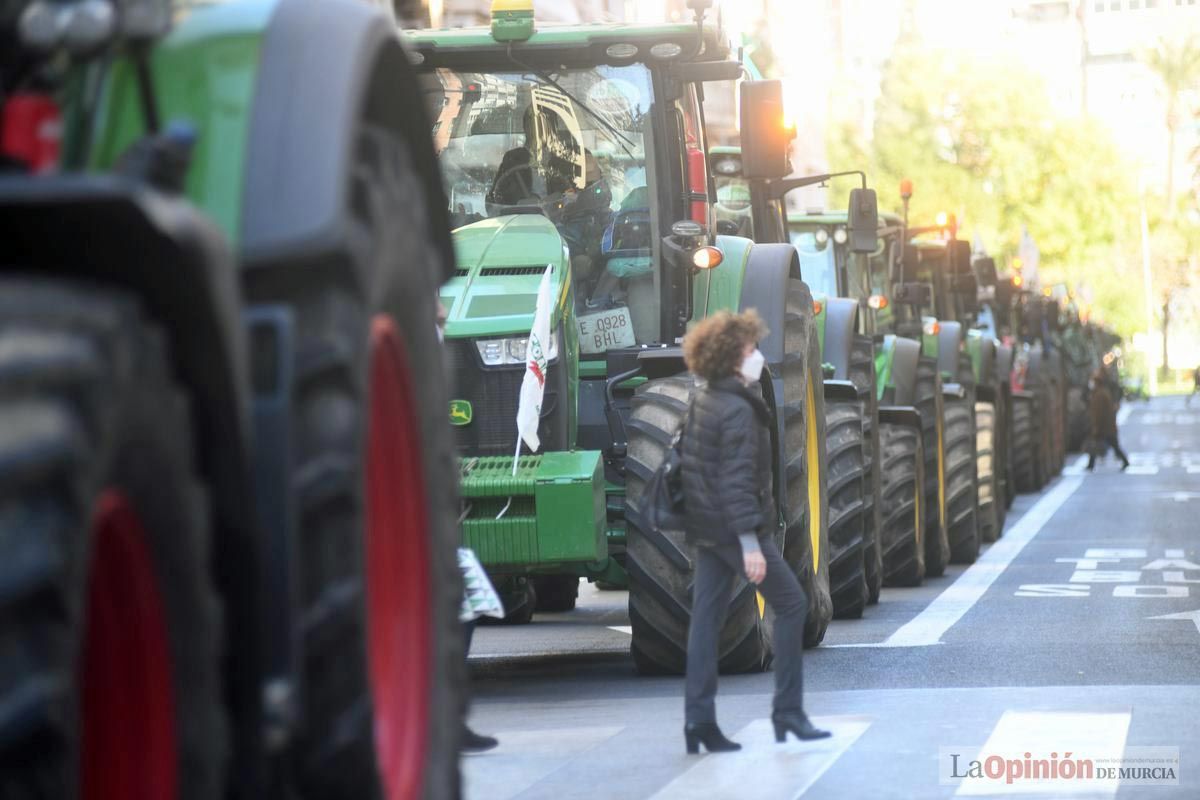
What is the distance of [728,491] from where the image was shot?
361 inches

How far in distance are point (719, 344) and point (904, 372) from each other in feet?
31.7

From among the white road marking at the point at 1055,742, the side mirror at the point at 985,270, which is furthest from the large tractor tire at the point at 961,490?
the white road marking at the point at 1055,742

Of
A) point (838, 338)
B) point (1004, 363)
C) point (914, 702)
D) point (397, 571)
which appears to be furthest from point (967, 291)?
point (397, 571)

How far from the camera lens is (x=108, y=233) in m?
3.19

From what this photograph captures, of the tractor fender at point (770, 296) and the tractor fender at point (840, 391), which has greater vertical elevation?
the tractor fender at point (770, 296)

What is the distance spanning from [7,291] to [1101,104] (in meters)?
155

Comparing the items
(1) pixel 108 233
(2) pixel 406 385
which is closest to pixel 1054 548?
(2) pixel 406 385

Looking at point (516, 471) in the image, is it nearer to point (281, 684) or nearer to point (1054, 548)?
point (281, 684)

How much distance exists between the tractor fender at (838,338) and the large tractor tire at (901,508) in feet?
3.54

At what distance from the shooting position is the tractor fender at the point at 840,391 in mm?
14750

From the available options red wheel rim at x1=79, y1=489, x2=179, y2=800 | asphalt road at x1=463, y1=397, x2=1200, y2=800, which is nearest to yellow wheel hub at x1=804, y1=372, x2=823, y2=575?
asphalt road at x1=463, y1=397, x2=1200, y2=800

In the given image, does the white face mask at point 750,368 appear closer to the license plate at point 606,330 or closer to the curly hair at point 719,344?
the curly hair at point 719,344

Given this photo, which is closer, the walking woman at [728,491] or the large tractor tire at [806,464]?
the walking woman at [728,491]

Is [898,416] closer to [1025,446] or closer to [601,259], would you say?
[601,259]
